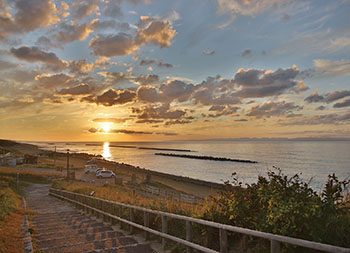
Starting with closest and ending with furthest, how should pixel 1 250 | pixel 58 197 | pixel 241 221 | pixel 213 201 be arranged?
pixel 241 221 → pixel 1 250 → pixel 213 201 → pixel 58 197

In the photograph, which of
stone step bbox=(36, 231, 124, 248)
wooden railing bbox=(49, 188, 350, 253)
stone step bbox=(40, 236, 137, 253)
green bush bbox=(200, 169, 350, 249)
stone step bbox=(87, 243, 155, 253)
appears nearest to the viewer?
wooden railing bbox=(49, 188, 350, 253)

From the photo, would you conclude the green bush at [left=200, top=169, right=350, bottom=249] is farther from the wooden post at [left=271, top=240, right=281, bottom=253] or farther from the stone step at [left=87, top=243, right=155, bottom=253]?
the stone step at [left=87, top=243, right=155, bottom=253]

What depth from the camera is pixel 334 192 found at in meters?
5.23

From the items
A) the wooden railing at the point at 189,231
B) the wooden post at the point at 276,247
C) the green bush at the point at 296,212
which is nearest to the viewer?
the wooden railing at the point at 189,231

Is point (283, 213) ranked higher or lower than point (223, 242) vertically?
higher

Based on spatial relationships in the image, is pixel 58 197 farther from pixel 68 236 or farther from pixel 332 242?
pixel 332 242

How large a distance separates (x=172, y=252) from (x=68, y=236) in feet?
12.6

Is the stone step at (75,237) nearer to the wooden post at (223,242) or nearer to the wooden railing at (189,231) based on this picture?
the wooden railing at (189,231)

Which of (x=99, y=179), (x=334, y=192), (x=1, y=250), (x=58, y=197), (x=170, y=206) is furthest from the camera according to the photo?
(x=99, y=179)

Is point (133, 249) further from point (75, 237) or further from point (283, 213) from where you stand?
point (283, 213)

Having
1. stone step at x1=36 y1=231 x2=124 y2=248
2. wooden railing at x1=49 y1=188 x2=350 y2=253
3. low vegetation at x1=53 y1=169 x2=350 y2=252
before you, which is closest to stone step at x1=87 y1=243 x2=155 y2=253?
wooden railing at x1=49 y1=188 x2=350 y2=253

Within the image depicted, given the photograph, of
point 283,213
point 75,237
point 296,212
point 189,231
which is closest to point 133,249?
point 189,231

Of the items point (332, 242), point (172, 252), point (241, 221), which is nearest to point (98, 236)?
point (172, 252)

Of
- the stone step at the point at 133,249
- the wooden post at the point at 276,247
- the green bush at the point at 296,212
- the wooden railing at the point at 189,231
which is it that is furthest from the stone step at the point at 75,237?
the wooden post at the point at 276,247
